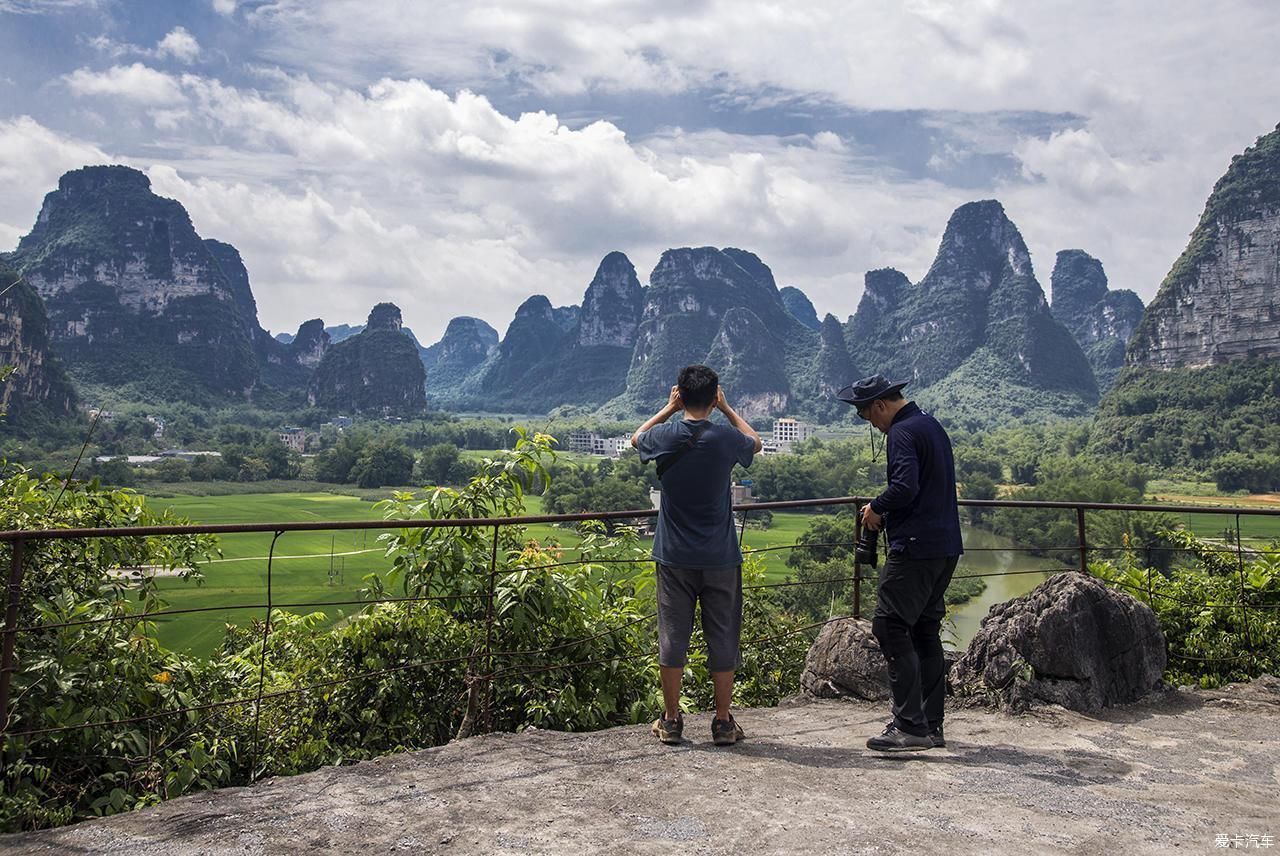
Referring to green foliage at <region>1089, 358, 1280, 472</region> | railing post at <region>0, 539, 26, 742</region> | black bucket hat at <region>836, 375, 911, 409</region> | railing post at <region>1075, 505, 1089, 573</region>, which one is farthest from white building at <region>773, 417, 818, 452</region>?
A: railing post at <region>0, 539, 26, 742</region>

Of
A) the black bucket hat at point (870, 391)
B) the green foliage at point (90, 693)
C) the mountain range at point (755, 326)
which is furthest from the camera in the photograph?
the mountain range at point (755, 326)

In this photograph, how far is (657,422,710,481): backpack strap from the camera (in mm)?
3350

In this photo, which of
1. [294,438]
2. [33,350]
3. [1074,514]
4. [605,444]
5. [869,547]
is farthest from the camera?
[605,444]

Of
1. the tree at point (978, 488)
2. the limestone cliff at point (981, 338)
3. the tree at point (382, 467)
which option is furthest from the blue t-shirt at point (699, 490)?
the limestone cliff at point (981, 338)

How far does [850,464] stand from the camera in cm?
6197

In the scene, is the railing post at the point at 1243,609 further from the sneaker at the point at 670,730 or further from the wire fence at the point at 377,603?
the sneaker at the point at 670,730

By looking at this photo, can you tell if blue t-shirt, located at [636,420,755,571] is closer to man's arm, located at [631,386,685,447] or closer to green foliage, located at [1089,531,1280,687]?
man's arm, located at [631,386,685,447]

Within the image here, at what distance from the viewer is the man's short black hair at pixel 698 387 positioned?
133 inches

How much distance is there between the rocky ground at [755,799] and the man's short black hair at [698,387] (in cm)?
130

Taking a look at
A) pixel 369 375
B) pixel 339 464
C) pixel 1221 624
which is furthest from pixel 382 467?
pixel 1221 624

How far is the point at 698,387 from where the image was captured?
3381 mm

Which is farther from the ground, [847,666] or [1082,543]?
[1082,543]

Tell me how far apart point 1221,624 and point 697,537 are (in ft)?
12.7

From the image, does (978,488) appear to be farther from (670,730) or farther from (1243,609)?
(670,730)
